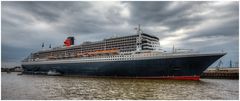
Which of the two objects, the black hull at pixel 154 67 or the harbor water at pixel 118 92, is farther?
the black hull at pixel 154 67

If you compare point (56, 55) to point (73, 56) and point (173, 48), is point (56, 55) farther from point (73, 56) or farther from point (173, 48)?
point (173, 48)

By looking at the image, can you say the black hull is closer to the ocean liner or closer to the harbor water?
the ocean liner

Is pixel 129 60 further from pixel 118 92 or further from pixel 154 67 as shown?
pixel 118 92

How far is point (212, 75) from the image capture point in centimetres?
4134

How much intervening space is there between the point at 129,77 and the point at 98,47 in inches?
419

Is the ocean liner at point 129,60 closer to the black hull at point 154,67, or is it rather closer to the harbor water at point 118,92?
the black hull at point 154,67

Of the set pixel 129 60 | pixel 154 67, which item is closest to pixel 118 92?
pixel 154 67

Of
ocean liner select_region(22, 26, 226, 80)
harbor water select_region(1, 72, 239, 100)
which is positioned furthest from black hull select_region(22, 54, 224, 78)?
harbor water select_region(1, 72, 239, 100)

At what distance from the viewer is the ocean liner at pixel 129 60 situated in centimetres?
2842

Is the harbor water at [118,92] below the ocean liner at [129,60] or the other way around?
below

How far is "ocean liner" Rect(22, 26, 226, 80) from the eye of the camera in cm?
2842

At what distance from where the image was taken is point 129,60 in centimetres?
3212

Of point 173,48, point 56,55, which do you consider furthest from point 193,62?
point 56,55

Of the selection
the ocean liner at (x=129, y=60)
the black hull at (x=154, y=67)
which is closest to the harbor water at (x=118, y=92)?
the black hull at (x=154, y=67)
